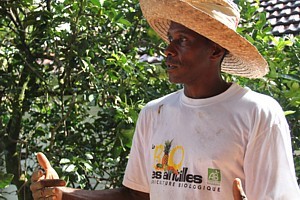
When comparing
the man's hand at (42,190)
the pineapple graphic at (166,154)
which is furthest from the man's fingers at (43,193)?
the pineapple graphic at (166,154)

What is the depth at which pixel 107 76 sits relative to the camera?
3303 millimetres

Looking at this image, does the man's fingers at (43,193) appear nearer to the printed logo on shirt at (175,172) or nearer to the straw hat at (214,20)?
the printed logo on shirt at (175,172)

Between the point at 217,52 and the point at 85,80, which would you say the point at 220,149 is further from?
the point at 85,80

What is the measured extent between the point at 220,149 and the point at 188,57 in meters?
0.33

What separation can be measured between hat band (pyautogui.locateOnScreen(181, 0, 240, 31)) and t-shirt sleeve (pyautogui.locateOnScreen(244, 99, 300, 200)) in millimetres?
369

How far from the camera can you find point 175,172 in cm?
202

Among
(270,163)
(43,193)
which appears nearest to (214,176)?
(270,163)

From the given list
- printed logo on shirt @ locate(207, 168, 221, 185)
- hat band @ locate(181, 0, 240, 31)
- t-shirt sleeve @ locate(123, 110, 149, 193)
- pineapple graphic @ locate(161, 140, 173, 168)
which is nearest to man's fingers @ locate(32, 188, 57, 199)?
t-shirt sleeve @ locate(123, 110, 149, 193)

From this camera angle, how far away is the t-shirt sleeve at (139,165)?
2.26m

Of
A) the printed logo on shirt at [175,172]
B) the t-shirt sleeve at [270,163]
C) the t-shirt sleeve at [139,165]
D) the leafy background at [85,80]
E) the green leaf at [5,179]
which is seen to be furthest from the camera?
the leafy background at [85,80]

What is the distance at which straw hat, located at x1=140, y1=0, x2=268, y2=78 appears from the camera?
2023 millimetres

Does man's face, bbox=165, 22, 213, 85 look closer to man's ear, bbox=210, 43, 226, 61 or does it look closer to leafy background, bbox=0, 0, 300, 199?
man's ear, bbox=210, 43, 226, 61

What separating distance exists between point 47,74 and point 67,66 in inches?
12.2

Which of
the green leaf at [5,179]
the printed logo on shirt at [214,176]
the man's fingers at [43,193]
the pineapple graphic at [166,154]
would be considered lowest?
the green leaf at [5,179]
